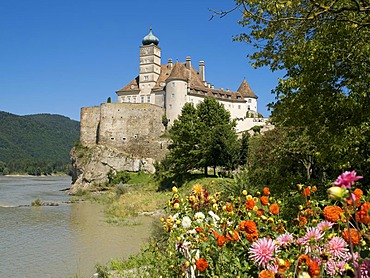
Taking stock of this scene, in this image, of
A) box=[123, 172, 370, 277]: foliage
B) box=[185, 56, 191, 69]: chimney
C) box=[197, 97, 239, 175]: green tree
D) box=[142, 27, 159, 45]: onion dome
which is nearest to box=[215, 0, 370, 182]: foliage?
box=[123, 172, 370, 277]: foliage

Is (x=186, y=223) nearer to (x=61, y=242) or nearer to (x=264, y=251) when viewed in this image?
(x=264, y=251)

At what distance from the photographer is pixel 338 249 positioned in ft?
8.66

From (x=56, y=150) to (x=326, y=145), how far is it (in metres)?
175

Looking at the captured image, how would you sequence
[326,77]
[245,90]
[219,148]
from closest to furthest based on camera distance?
[326,77] < [219,148] < [245,90]

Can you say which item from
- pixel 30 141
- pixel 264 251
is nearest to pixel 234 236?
pixel 264 251

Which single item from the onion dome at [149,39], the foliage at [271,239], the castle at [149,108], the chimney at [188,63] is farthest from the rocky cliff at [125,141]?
the foliage at [271,239]

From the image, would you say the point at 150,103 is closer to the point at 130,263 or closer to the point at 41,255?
the point at 41,255

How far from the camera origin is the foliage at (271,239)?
8.25ft

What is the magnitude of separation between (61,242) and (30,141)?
169 meters

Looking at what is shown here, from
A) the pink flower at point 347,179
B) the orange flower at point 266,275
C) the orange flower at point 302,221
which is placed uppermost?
the pink flower at point 347,179

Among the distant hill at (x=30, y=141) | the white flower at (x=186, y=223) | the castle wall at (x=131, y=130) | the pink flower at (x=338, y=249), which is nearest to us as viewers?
A: the pink flower at (x=338, y=249)

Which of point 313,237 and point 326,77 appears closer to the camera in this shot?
point 313,237

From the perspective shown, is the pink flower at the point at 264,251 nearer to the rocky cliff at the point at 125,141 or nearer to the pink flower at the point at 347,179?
the pink flower at the point at 347,179

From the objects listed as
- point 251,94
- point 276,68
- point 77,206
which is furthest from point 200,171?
point 276,68
